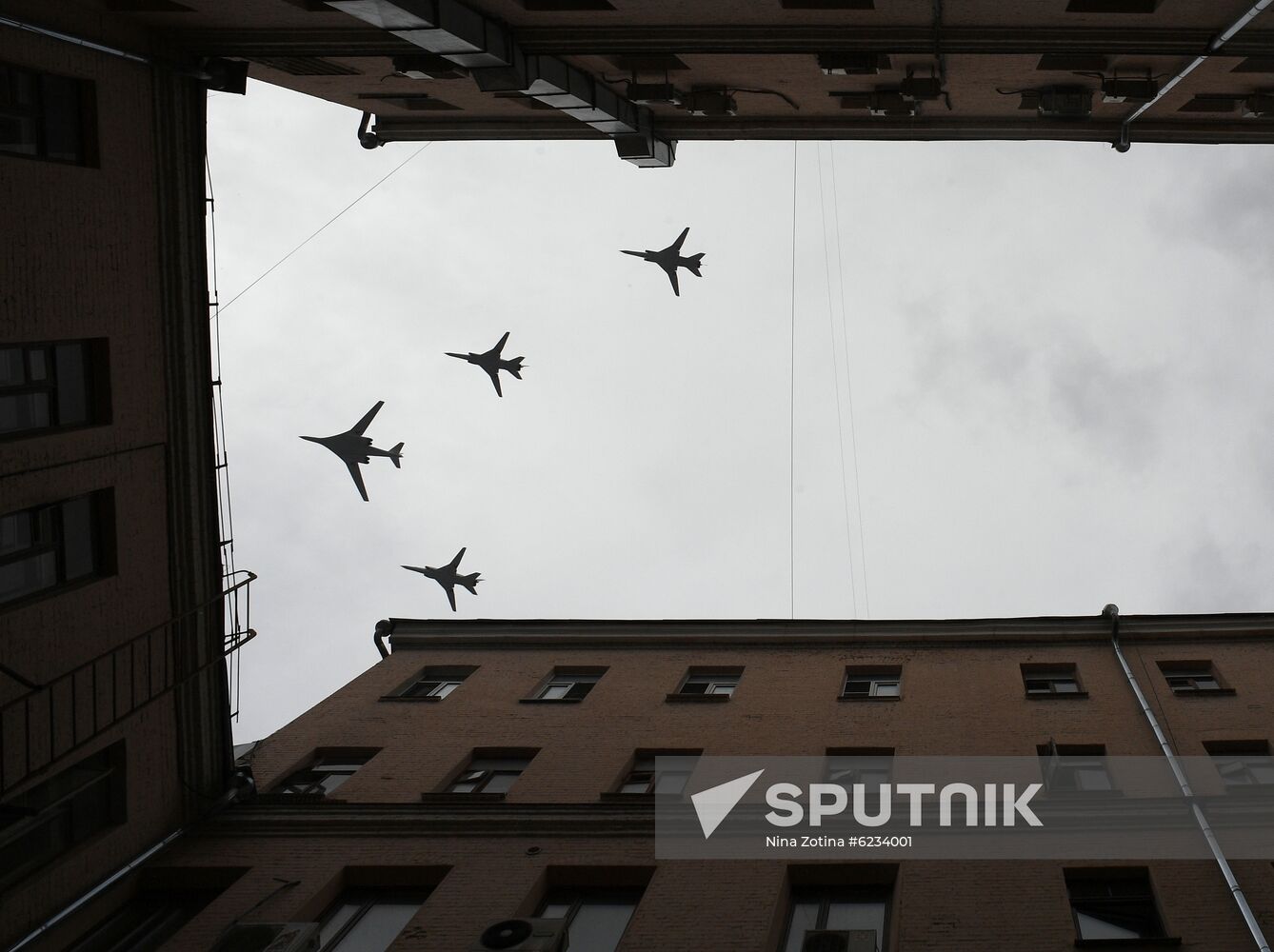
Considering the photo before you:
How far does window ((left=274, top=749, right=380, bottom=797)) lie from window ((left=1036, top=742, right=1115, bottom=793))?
10943 millimetres

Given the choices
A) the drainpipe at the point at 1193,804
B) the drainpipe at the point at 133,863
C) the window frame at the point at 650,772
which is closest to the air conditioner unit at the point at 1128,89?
the drainpipe at the point at 1193,804

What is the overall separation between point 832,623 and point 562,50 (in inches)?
459

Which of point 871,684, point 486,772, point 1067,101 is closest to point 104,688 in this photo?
point 486,772

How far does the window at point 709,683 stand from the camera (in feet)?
64.6

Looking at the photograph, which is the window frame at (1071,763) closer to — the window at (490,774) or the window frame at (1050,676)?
the window frame at (1050,676)

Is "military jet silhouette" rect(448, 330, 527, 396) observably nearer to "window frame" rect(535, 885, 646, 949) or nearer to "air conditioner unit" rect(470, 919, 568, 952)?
"window frame" rect(535, 885, 646, 949)

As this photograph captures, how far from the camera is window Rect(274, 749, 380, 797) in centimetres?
1777

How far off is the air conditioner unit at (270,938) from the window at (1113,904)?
9.14 metres

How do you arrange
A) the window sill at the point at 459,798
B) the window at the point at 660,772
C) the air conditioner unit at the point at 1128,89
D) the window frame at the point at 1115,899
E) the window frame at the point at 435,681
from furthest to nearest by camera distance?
the window frame at the point at 435,681 → the air conditioner unit at the point at 1128,89 → the window at the point at 660,772 → the window sill at the point at 459,798 → the window frame at the point at 1115,899

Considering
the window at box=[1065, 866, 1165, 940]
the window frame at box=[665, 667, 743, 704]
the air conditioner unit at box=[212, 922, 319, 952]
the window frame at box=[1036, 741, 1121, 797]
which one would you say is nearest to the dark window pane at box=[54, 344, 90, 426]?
the air conditioner unit at box=[212, 922, 319, 952]

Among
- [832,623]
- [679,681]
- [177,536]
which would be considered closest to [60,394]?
[177,536]

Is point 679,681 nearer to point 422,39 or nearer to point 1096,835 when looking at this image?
point 1096,835

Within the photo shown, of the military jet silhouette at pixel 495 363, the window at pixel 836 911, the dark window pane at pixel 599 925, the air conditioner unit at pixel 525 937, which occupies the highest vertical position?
the military jet silhouette at pixel 495 363

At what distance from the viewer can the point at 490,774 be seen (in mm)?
17859
